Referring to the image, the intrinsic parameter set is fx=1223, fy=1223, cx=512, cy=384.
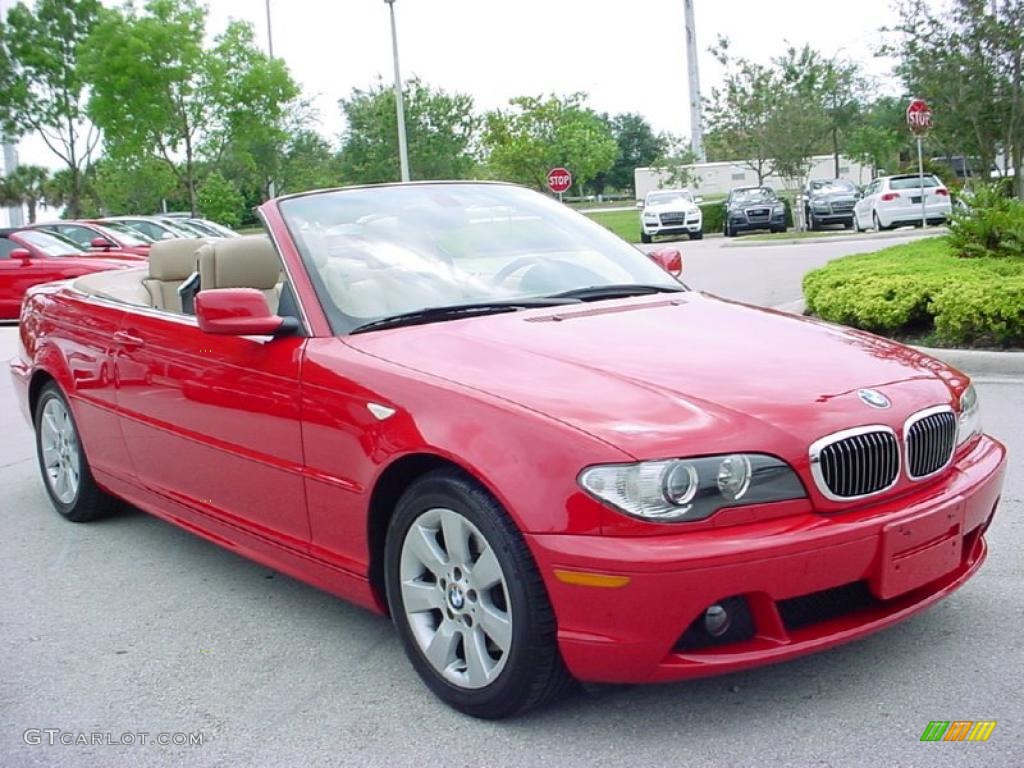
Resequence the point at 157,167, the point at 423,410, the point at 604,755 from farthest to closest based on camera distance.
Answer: the point at 157,167, the point at 423,410, the point at 604,755

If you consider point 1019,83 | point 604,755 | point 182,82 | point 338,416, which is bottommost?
point 604,755

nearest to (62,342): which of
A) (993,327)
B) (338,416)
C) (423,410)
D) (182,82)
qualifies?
(338,416)

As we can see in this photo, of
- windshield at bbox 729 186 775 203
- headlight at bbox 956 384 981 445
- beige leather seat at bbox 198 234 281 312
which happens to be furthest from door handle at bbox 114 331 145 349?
windshield at bbox 729 186 775 203

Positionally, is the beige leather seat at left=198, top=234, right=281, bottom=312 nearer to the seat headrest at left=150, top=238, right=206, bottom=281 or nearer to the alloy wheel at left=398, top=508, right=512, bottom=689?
the seat headrest at left=150, top=238, right=206, bottom=281

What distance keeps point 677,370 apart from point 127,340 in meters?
2.63

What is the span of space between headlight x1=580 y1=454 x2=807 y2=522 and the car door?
4.23 ft

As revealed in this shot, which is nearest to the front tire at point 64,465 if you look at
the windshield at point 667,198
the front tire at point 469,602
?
the front tire at point 469,602

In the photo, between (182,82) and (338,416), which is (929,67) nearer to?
(338,416)

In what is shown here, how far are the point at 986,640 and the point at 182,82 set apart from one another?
31.3 m

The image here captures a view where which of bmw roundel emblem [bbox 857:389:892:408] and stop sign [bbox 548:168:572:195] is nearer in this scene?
bmw roundel emblem [bbox 857:389:892:408]

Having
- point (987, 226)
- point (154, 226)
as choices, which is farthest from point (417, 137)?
point (987, 226)

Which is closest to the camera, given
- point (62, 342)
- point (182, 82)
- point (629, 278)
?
point (629, 278)

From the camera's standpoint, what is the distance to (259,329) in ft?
13.1

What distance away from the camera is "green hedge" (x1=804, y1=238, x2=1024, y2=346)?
872cm
